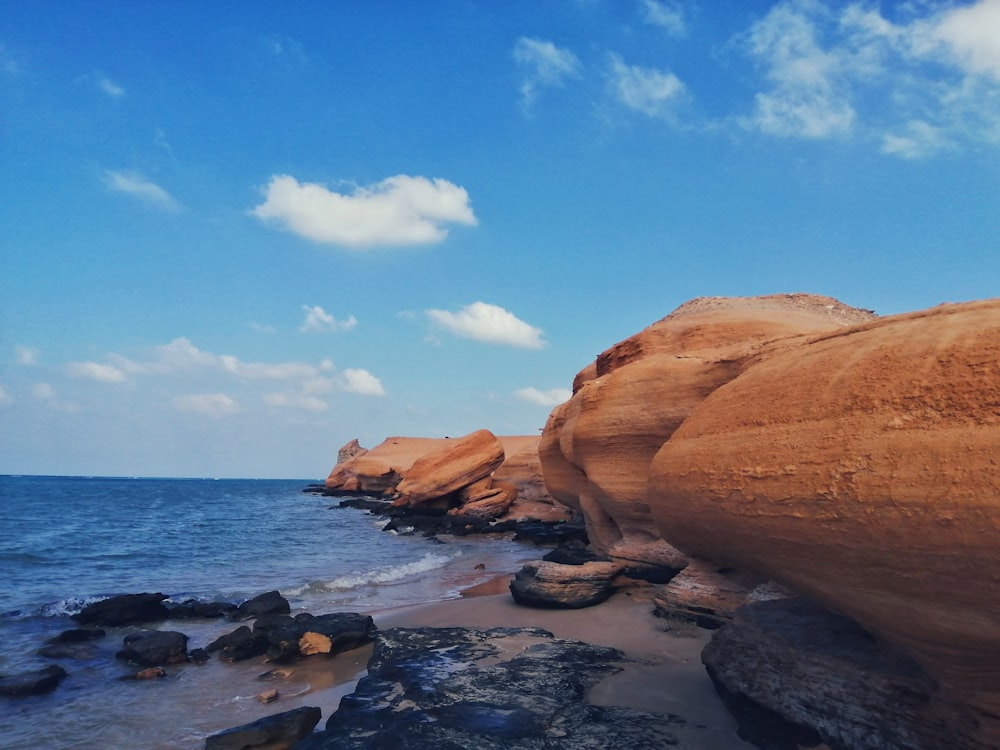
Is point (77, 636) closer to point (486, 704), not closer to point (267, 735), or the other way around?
point (267, 735)

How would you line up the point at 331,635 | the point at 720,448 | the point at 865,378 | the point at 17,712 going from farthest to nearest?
the point at 331,635, the point at 17,712, the point at 720,448, the point at 865,378

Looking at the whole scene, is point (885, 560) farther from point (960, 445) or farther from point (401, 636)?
point (401, 636)

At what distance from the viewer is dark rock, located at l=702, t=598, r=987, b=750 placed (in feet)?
12.8

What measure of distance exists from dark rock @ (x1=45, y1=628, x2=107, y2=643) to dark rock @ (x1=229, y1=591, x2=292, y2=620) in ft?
6.96

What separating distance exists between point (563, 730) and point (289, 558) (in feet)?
54.5

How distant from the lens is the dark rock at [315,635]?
8.72m

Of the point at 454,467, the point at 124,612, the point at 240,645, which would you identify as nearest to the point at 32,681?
the point at 240,645

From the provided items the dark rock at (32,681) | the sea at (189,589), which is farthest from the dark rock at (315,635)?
the dark rock at (32,681)

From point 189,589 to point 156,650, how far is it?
6.43 m

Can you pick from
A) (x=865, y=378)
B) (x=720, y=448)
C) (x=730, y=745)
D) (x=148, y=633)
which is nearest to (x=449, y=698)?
(x=730, y=745)

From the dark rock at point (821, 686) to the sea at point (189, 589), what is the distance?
410 cm

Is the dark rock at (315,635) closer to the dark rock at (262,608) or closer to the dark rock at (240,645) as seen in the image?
the dark rock at (240,645)

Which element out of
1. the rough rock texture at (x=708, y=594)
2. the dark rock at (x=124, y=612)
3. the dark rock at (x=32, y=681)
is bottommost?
the dark rock at (x=32, y=681)

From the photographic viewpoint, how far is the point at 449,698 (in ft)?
18.2
